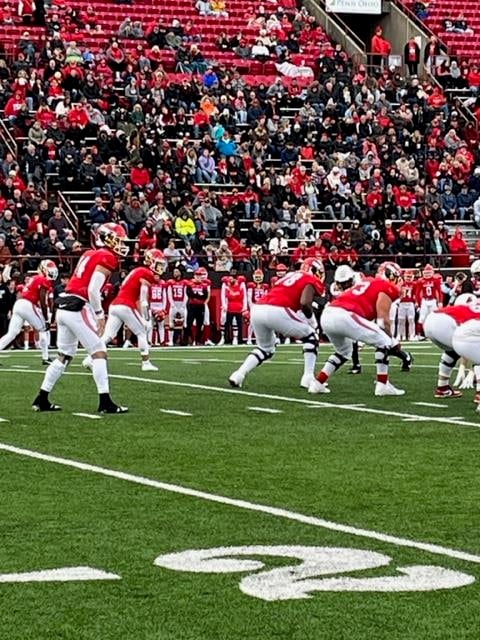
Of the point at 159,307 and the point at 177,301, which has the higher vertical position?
the point at 177,301

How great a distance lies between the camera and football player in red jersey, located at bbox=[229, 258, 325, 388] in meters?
16.4

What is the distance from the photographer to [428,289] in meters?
30.7

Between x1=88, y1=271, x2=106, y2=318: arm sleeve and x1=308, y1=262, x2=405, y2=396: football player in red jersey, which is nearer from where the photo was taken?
x1=88, y1=271, x2=106, y2=318: arm sleeve

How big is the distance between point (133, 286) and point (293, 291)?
4.44 meters

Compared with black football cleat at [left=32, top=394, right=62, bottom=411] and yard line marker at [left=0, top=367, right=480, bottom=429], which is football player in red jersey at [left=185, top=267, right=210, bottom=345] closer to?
yard line marker at [left=0, top=367, right=480, bottom=429]

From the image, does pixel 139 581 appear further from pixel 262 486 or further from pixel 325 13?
pixel 325 13

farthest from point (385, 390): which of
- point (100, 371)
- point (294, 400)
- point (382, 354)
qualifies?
point (100, 371)

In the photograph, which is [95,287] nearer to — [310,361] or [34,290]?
[310,361]

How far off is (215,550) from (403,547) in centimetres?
90

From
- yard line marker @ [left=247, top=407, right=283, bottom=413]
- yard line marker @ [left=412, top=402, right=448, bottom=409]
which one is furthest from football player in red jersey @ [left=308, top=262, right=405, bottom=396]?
yard line marker @ [left=247, top=407, right=283, bottom=413]

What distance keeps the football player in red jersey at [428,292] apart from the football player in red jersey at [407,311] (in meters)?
0.13

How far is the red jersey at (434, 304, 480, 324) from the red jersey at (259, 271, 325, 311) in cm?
173

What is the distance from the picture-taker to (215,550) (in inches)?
282

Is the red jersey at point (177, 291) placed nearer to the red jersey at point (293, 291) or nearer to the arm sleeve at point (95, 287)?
the red jersey at point (293, 291)
